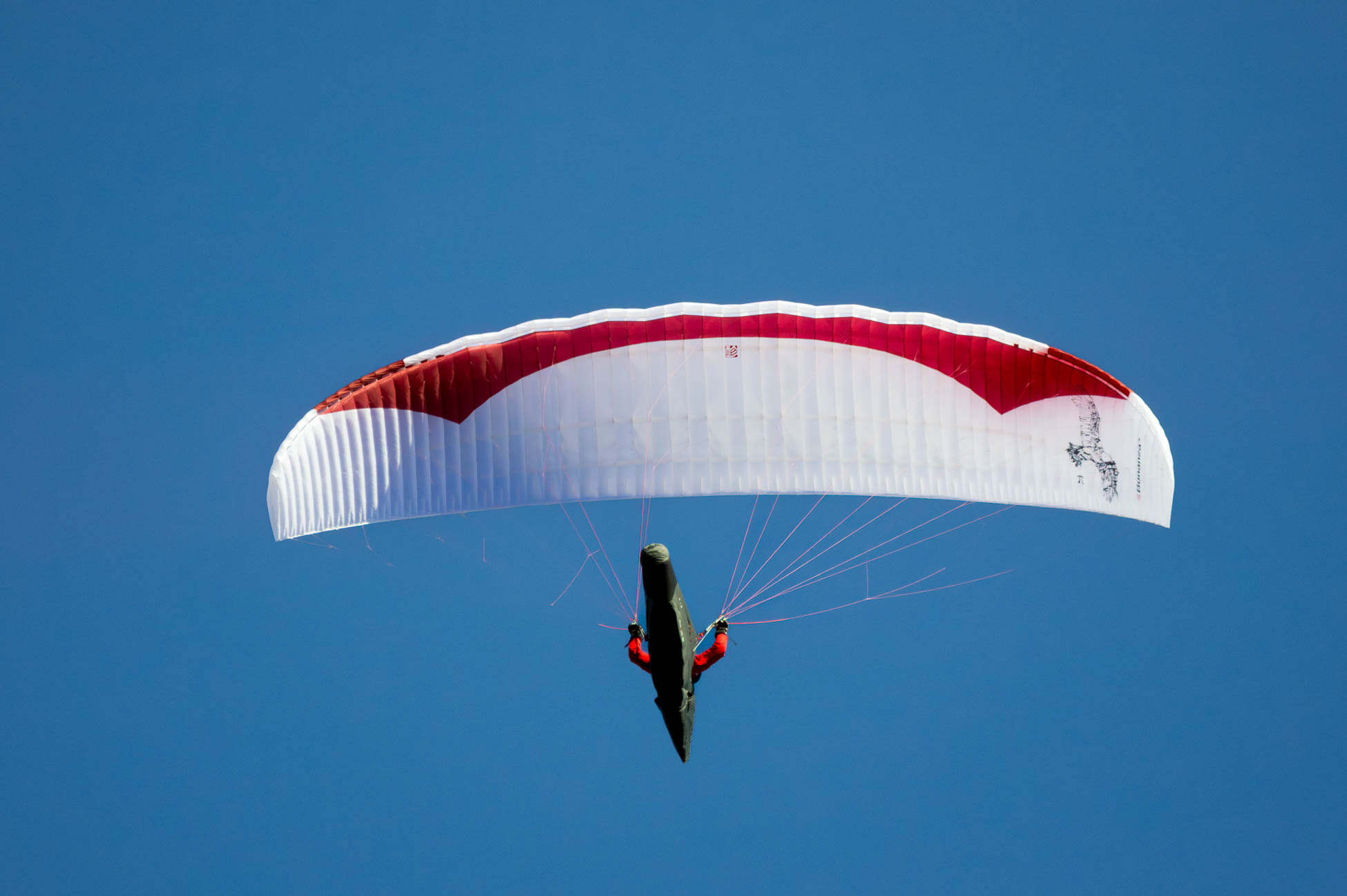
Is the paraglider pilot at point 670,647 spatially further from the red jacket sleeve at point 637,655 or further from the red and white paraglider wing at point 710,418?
the red and white paraglider wing at point 710,418

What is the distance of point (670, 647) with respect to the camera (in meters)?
20.3

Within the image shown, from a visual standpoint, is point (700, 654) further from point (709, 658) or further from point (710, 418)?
point (710, 418)

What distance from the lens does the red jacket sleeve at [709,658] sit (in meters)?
21.4

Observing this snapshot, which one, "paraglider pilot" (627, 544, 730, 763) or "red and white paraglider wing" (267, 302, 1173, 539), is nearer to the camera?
"paraglider pilot" (627, 544, 730, 763)

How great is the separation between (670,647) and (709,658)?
1271 mm

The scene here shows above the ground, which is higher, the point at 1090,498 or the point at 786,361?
the point at 786,361

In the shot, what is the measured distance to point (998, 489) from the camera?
2189cm

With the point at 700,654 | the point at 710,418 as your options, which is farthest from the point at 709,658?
the point at 710,418

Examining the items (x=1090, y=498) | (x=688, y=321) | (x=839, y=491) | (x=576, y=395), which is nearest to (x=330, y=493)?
(x=576, y=395)

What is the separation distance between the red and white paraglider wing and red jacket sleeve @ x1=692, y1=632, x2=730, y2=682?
2.24 meters

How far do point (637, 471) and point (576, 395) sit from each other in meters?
1.44

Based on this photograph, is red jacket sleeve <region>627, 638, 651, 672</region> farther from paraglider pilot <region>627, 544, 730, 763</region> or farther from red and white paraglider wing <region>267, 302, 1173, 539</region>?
red and white paraglider wing <region>267, 302, 1173, 539</region>

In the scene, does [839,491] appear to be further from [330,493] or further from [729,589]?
[330,493]

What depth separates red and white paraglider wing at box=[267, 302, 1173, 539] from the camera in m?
21.3
